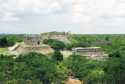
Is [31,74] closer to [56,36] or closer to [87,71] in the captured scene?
[87,71]

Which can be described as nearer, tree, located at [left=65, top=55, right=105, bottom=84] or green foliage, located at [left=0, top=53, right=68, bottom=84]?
green foliage, located at [left=0, top=53, right=68, bottom=84]

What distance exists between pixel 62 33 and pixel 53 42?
19.5 metres

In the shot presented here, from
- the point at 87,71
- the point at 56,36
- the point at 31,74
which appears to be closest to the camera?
the point at 31,74

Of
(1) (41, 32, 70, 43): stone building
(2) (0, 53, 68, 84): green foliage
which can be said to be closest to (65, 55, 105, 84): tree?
(2) (0, 53, 68, 84): green foliage

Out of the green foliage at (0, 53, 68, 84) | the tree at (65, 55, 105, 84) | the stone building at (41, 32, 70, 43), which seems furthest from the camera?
the stone building at (41, 32, 70, 43)

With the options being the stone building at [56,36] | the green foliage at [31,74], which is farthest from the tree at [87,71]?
the stone building at [56,36]

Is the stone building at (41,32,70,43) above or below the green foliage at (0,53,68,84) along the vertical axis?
above

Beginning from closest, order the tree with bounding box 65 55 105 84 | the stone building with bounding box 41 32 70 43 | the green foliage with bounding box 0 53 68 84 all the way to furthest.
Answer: the green foliage with bounding box 0 53 68 84 → the tree with bounding box 65 55 105 84 → the stone building with bounding box 41 32 70 43

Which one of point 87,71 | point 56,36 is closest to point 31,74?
point 87,71

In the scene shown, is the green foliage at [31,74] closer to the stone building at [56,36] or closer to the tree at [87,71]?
the tree at [87,71]

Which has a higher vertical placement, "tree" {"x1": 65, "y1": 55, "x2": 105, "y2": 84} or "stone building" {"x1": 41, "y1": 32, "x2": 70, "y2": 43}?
"stone building" {"x1": 41, "y1": 32, "x2": 70, "y2": 43}

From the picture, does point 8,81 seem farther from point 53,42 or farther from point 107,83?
point 53,42

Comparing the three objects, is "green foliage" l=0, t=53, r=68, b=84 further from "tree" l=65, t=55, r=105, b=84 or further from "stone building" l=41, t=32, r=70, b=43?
"stone building" l=41, t=32, r=70, b=43

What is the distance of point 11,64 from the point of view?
4888 cm
